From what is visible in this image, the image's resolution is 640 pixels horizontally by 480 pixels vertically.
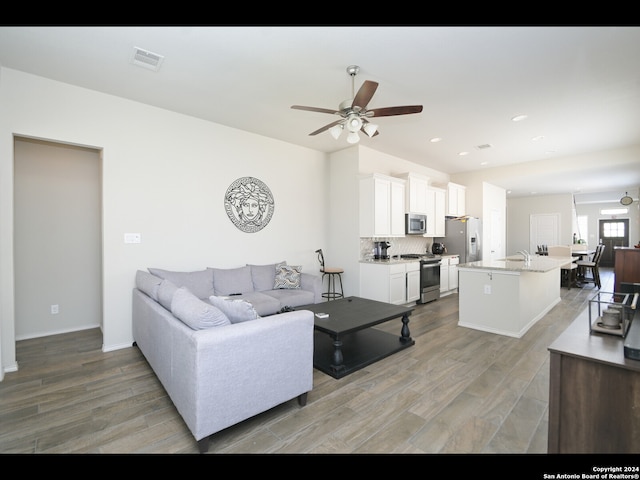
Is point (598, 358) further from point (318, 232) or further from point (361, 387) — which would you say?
point (318, 232)

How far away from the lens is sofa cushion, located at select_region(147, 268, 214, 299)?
3.69 m

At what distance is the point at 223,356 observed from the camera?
6.02ft

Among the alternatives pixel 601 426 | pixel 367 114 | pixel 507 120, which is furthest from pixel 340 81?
pixel 601 426

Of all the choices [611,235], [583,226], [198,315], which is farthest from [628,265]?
[611,235]

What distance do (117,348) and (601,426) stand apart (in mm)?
4278

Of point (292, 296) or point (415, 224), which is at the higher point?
point (415, 224)

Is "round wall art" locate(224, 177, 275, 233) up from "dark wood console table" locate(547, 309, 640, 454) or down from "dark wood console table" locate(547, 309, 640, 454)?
up

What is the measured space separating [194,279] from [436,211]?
5.26m

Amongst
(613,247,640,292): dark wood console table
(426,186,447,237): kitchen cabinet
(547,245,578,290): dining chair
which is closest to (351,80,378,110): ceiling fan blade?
(426,186,447,237): kitchen cabinet

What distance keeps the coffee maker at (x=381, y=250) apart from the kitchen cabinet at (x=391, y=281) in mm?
408

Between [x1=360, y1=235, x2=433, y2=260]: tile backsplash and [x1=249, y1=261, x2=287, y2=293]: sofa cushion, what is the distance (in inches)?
67.9

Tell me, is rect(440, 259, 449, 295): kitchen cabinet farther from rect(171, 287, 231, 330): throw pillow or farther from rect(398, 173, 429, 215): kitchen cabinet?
rect(171, 287, 231, 330): throw pillow

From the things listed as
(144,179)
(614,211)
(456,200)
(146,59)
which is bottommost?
(144,179)

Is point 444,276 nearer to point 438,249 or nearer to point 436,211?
point 438,249
